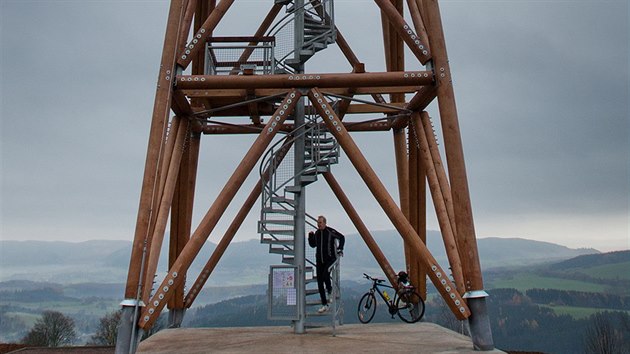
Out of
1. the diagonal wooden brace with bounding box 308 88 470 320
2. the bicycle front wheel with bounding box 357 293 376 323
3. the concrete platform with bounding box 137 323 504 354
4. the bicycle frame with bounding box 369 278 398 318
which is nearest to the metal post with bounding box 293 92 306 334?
the concrete platform with bounding box 137 323 504 354

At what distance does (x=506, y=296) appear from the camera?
90.7 m

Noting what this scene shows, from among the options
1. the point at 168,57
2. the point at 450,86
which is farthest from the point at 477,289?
the point at 168,57

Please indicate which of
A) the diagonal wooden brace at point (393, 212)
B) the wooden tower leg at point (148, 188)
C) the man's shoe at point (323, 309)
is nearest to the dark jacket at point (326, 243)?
the man's shoe at point (323, 309)

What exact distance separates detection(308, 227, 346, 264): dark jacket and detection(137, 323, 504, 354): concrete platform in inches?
75.2

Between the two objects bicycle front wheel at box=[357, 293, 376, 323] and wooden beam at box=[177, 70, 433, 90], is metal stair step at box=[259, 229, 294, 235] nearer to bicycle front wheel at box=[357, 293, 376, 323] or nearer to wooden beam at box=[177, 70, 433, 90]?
wooden beam at box=[177, 70, 433, 90]

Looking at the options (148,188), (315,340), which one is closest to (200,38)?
(148,188)

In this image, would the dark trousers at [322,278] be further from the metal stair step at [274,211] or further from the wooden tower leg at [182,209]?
the wooden tower leg at [182,209]

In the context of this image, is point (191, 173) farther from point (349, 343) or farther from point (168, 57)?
point (349, 343)

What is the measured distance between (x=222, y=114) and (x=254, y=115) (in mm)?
1211

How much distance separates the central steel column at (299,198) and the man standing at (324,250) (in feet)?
1.21

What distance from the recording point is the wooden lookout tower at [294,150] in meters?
11.2

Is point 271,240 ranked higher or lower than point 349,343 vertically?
higher

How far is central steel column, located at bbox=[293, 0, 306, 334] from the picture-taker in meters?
13.3

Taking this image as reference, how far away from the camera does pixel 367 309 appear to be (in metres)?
15.9
